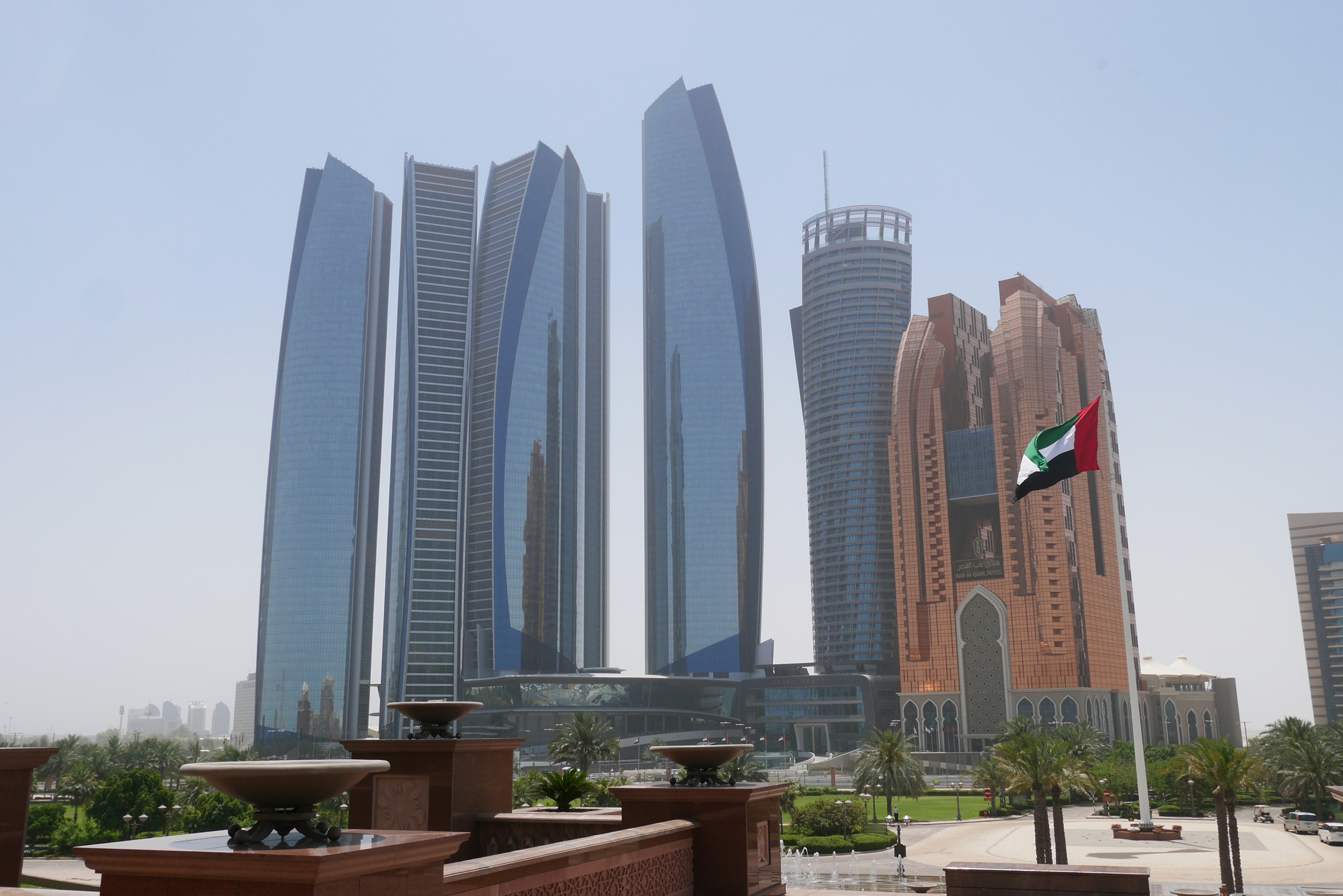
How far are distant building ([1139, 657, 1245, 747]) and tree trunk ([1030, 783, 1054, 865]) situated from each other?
378 ft

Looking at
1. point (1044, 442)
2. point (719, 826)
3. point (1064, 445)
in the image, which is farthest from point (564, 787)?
point (1044, 442)

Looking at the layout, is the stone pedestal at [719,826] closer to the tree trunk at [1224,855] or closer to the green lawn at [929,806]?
the tree trunk at [1224,855]

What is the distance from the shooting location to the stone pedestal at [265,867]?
24.3 feet

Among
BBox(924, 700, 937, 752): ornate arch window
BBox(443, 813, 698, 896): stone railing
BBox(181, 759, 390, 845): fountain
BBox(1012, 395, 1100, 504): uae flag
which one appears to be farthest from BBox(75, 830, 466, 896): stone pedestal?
BBox(924, 700, 937, 752): ornate arch window

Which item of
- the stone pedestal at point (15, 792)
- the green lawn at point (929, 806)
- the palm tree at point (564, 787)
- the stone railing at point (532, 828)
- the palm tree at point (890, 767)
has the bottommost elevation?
the green lawn at point (929, 806)

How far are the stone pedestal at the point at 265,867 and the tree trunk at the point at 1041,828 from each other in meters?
48.6

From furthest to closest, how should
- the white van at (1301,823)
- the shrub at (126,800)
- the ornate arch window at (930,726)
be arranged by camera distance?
1. the ornate arch window at (930,726)
2. the shrub at (126,800)
3. the white van at (1301,823)

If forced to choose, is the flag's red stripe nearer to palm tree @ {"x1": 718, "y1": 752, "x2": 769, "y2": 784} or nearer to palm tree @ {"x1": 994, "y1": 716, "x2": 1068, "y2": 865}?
palm tree @ {"x1": 994, "y1": 716, "x2": 1068, "y2": 865}

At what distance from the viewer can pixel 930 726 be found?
155875 millimetres

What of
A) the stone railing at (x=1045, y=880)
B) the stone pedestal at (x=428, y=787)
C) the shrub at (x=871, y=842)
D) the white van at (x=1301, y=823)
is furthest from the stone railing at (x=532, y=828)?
the white van at (x=1301, y=823)

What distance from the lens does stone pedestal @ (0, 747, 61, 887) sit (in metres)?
13.6

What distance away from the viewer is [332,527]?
197 metres

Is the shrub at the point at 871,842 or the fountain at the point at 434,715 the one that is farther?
the shrub at the point at 871,842

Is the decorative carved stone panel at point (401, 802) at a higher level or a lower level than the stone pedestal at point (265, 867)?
lower
